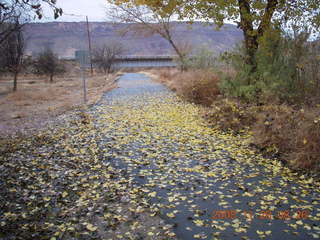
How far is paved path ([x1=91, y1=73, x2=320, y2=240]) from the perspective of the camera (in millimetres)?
3943

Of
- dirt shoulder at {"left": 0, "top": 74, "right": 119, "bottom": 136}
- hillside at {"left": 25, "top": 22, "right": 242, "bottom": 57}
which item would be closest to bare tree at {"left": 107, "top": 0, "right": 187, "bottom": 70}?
dirt shoulder at {"left": 0, "top": 74, "right": 119, "bottom": 136}

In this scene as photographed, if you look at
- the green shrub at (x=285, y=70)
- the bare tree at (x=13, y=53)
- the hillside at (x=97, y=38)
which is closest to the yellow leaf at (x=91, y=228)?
the green shrub at (x=285, y=70)

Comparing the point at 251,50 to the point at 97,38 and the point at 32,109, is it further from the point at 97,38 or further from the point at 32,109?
the point at 97,38

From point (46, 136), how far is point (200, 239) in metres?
6.72

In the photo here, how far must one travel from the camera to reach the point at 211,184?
17.4ft

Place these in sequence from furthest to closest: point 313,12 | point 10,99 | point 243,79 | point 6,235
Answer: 1. point 10,99
2. point 243,79
3. point 313,12
4. point 6,235

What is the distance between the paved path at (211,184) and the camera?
3.94 metres

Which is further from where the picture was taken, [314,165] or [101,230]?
[314,165]

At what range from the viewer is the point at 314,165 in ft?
18.5

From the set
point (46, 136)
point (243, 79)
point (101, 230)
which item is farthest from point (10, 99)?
point (101, 230)

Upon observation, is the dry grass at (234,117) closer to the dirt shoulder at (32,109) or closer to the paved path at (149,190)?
the paved path at (149,190)

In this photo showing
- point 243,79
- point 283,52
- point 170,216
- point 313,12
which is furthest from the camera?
point 243,79

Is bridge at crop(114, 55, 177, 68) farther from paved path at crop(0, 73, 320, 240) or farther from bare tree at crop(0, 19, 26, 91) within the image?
paved path at crop(0, 73, 320, 240)

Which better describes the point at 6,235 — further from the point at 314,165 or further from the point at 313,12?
the point at 313,12
